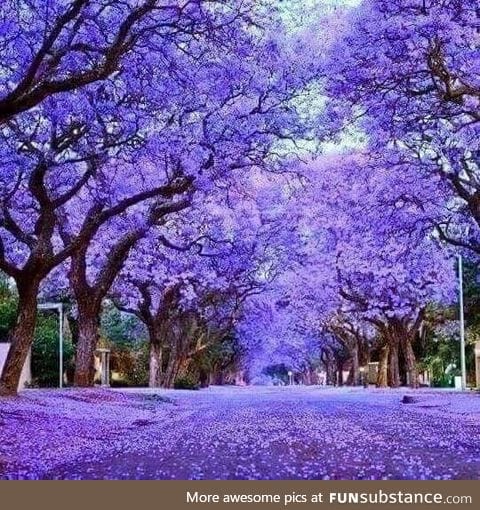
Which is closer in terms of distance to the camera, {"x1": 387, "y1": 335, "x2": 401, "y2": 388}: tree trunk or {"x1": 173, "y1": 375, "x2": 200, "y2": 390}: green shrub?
{"x1": 387, "y1": 335, "x2": 401, "y2": 388}: tree trunk

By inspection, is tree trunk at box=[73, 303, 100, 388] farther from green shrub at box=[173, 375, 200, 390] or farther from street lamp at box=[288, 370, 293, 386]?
street lamp at box=[288, 370, 293, 386]

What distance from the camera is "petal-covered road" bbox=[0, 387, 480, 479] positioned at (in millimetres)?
8516

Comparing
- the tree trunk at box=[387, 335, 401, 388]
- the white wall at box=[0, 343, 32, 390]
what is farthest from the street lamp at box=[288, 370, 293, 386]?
the white wall at box=[0, 343, 32, 390]

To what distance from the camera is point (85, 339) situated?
2511 cm

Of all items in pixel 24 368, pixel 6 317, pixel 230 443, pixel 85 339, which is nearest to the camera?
pixel 230 443

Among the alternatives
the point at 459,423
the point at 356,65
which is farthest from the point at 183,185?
the point at 459,423

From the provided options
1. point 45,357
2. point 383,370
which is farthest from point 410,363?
point 45,357

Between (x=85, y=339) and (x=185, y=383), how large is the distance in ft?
67.7

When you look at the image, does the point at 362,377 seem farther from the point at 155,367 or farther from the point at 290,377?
the point at 290,377

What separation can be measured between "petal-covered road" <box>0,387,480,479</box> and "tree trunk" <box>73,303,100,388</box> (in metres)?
4.07

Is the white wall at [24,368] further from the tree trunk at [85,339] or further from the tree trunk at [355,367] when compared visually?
the tree trunk at [355,367]

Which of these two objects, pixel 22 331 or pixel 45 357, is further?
pixel 45 357

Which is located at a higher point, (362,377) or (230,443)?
(362,377)

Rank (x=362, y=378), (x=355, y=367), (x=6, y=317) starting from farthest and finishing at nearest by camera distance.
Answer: (x=362, y=378)
(x=355, y=367)
(x=6, y=317)
